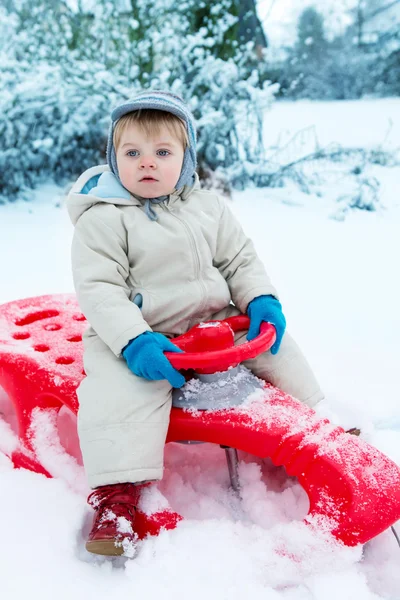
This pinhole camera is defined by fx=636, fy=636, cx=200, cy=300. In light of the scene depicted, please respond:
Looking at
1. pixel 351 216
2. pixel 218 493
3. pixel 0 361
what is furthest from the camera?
pixel 351 216

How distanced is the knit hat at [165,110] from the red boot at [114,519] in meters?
0.70

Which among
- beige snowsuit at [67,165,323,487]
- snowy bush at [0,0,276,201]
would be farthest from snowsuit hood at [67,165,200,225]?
snowy bush at [0,0,276,201]

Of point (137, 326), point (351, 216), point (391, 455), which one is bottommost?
point (351, 216)

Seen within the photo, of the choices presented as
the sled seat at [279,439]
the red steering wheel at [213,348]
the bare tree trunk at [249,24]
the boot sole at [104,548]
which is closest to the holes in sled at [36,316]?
the sled seat at [279,439]

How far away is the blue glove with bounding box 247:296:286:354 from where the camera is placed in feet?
5.00

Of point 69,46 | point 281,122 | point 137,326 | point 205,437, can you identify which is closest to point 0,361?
point 137,326

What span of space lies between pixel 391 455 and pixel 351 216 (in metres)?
2.59

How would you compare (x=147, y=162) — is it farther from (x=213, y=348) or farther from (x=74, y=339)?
(x=74, y=339)

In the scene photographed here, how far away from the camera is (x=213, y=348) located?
1391 mm

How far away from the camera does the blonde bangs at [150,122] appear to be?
149 cm

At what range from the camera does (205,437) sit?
1389 millimetres

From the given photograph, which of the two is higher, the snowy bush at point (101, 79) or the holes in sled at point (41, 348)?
the snowy bush at point (101, 79)

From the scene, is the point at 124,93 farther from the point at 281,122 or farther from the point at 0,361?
the point at 0,361

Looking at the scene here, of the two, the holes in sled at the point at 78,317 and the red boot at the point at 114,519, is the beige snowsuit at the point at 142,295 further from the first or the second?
the holes in sled at the point at 78,317
